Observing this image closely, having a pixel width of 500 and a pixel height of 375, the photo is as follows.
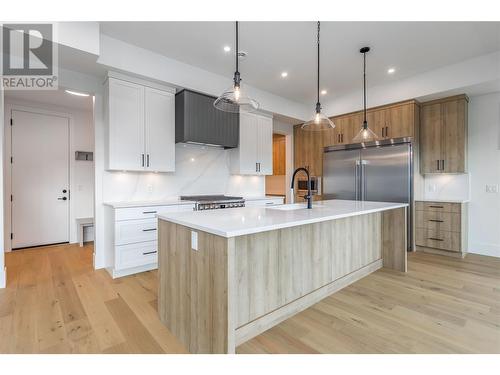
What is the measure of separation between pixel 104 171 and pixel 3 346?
2.14 metres

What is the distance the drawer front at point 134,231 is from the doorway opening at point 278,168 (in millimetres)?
4158

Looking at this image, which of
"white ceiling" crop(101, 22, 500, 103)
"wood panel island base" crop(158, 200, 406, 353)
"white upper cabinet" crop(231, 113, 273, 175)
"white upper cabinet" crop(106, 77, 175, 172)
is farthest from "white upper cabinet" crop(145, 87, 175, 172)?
"wood panel island base" crop(158, 200, 406, 353)

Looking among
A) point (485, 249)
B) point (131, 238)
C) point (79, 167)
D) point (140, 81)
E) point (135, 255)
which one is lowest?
point (485, 249)

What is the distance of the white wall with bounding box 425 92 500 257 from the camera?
12.7 ft

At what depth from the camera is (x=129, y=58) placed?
10.3 ft

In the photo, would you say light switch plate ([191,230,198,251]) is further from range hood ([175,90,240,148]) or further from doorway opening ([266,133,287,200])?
doorway opening ([266,133,287,200])

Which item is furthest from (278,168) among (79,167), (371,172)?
(79,167)

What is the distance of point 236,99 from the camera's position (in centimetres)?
212

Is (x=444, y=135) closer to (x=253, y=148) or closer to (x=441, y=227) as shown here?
(x=441, y=227)

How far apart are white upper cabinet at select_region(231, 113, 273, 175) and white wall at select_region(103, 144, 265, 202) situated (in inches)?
11.1

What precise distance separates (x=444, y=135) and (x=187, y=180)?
4170 millimetres

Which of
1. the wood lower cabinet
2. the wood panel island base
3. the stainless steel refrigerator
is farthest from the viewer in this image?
the stainless steel refrigerator

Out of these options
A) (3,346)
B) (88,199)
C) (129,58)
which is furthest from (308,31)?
(88,199)
